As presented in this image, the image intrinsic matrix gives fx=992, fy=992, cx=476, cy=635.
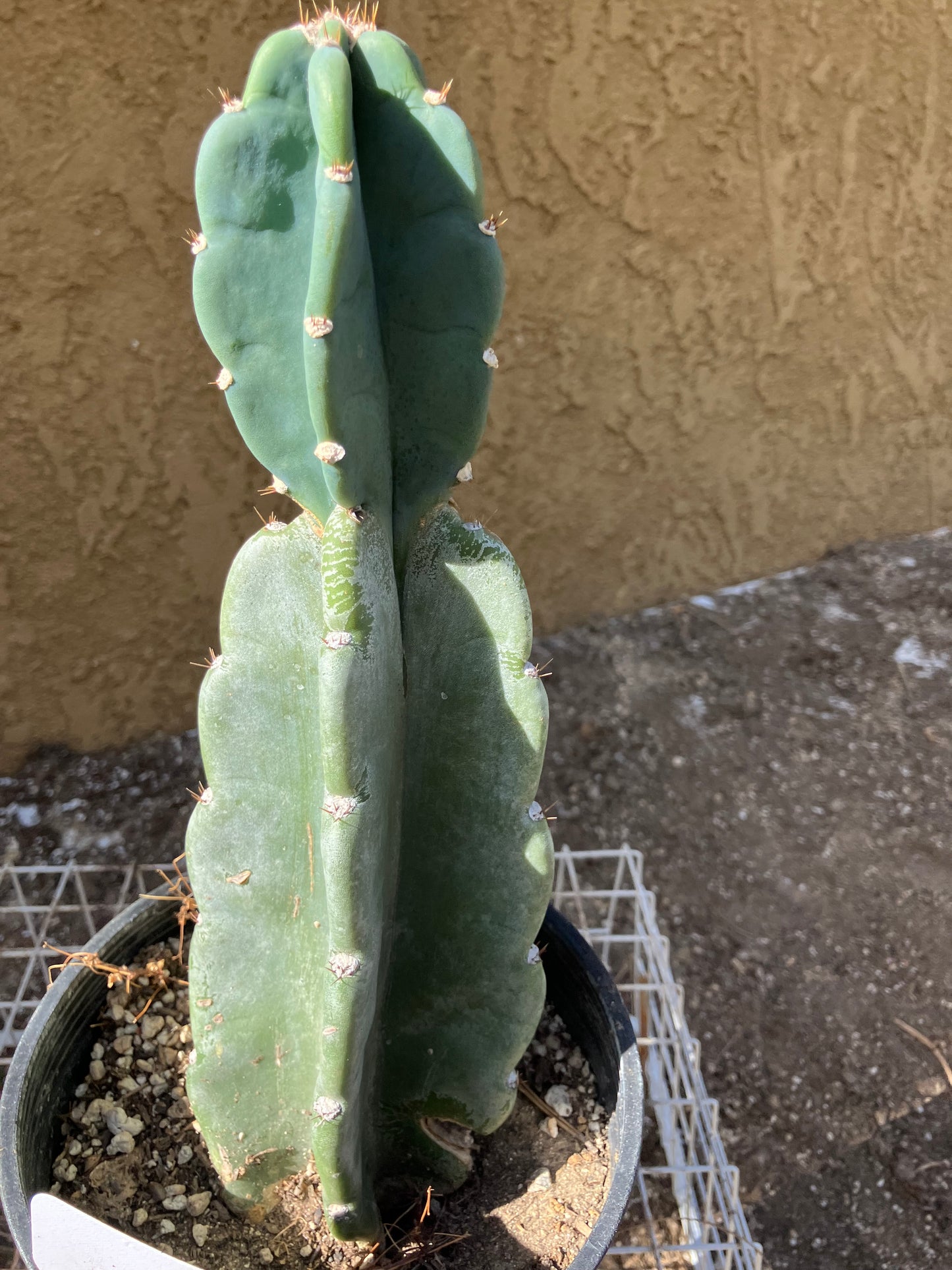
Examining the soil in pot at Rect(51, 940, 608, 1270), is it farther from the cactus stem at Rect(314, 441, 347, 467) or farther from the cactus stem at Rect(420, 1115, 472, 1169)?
the cactus stem at Rect(314, 441, 347, 467)

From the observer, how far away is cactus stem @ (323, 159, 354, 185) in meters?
0.61

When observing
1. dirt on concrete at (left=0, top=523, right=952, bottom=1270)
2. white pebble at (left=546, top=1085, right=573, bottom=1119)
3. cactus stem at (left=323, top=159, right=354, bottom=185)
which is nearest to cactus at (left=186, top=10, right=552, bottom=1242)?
cactus stem at (left=323, top=159, right=354, bottom=185)

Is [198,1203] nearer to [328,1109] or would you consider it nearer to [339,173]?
[328,1109]

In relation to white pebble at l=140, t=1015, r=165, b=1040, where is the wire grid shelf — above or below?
below

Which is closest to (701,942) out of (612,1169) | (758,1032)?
(758,1032)

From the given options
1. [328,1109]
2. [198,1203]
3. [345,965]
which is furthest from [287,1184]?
[345,965]

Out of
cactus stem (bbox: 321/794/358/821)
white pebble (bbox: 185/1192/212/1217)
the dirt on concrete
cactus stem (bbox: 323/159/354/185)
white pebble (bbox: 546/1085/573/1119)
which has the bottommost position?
the dirt on concrete

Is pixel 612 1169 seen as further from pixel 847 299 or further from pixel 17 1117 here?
pixel 847 299

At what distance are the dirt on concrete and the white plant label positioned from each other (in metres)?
1.08

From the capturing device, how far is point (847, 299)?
2.38 metres

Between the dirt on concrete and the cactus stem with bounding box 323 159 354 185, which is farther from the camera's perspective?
the dirt on concrete

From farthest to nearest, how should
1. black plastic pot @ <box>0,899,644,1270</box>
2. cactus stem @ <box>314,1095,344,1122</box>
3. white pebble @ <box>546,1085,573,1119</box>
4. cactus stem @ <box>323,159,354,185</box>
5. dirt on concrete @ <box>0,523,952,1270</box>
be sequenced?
dirt on concrete @ <box>0,523,952,1270</box>, white pebble @ <box>546,1085,573,1119</box>, black plastic pot @ <box>0,899,644,1270</box>, cactus stem @ <box>314,1095,344,1122</box>, cactus stem @ <box>323,159,354,185</box>

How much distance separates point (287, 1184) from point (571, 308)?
5.54 feet

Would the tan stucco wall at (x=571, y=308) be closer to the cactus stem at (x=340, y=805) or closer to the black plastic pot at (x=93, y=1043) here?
the black plastic pot at (x=93, y=1043)
